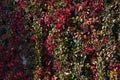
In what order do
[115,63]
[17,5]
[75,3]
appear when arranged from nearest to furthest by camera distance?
[115,63] → [75,3] → [17,5]

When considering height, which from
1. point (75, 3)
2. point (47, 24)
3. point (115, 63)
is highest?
point (75, 3)

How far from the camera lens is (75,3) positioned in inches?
251

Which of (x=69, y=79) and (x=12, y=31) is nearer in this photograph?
(x=69, y=79)

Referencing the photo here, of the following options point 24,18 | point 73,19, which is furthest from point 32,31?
point 73,19

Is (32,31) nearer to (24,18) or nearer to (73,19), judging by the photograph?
(24,18)

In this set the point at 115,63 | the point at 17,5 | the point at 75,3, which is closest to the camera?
the point at 115,63

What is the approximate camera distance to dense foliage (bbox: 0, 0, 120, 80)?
19.8 feet

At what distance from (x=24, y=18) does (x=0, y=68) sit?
1.11 metres

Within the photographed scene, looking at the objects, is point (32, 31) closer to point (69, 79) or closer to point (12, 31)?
point (12, 31)

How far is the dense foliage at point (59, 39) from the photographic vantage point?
6.03 m

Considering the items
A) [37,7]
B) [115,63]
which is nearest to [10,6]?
[37,7]

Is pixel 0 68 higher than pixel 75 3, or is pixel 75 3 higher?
pixel 75 3

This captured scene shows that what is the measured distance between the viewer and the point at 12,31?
22.1 feet

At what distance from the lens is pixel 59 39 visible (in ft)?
20.9
